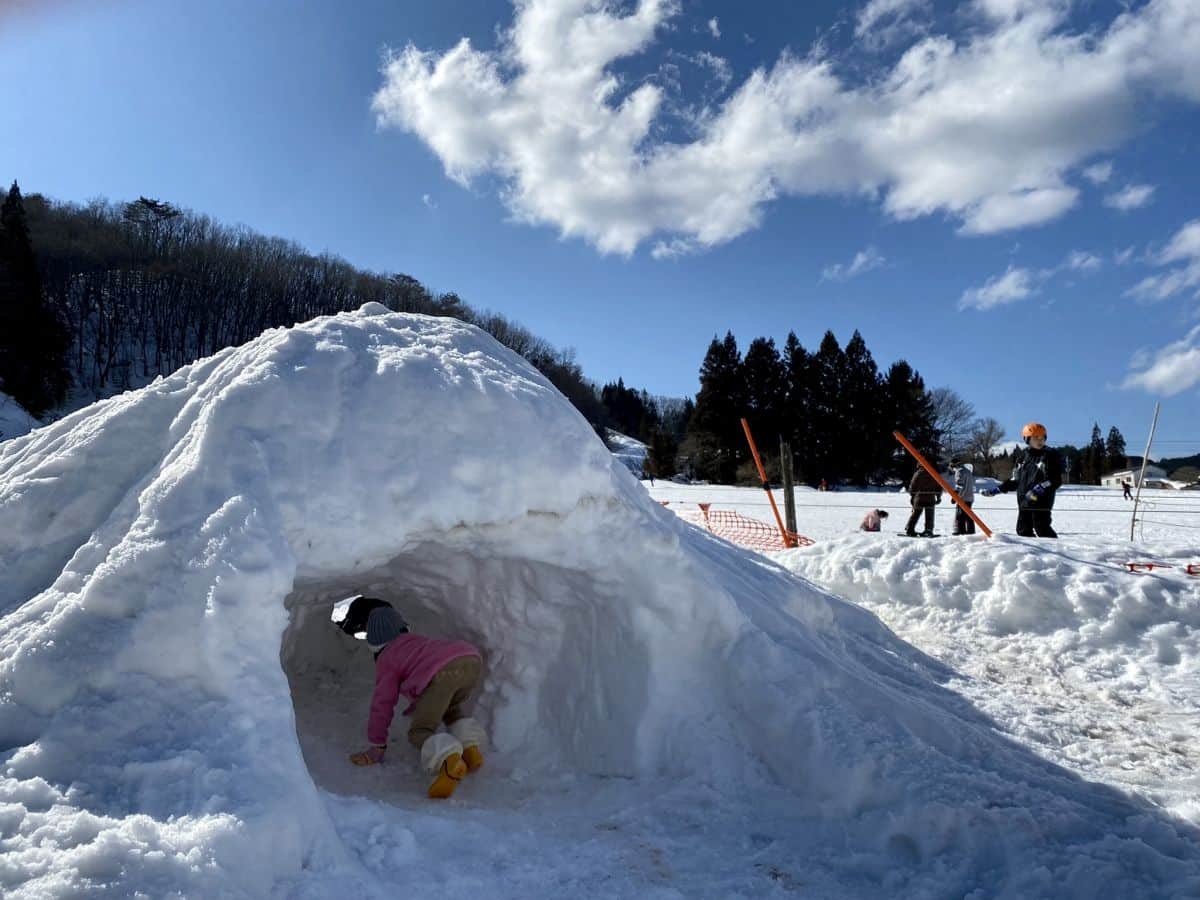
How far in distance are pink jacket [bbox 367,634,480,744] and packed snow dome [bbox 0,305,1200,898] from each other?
0.26m

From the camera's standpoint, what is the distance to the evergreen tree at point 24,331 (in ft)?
99.8

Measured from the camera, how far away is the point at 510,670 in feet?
14.1

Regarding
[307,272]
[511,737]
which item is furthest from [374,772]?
[307,272]

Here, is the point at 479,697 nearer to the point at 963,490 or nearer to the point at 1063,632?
the point at 1063,632

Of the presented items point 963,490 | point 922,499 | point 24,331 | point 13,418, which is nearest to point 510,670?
point 922,499

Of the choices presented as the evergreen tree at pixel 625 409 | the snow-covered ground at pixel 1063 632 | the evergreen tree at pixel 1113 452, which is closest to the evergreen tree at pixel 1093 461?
the evergreen tree at pixel 1113 452

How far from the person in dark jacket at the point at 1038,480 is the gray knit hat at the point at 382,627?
7.20 metres

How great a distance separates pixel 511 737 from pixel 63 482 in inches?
103

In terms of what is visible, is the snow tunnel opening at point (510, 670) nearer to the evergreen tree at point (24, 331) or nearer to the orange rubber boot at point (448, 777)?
the orange rubber boot at point (448, 777)

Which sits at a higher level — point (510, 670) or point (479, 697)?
point (510, 670)

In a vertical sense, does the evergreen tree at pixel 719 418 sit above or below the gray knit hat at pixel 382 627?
above

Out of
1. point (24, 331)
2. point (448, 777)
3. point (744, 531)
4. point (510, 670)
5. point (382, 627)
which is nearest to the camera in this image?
point (448, 777)

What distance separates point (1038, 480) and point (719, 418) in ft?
121

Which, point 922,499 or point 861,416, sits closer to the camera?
point 922,499
